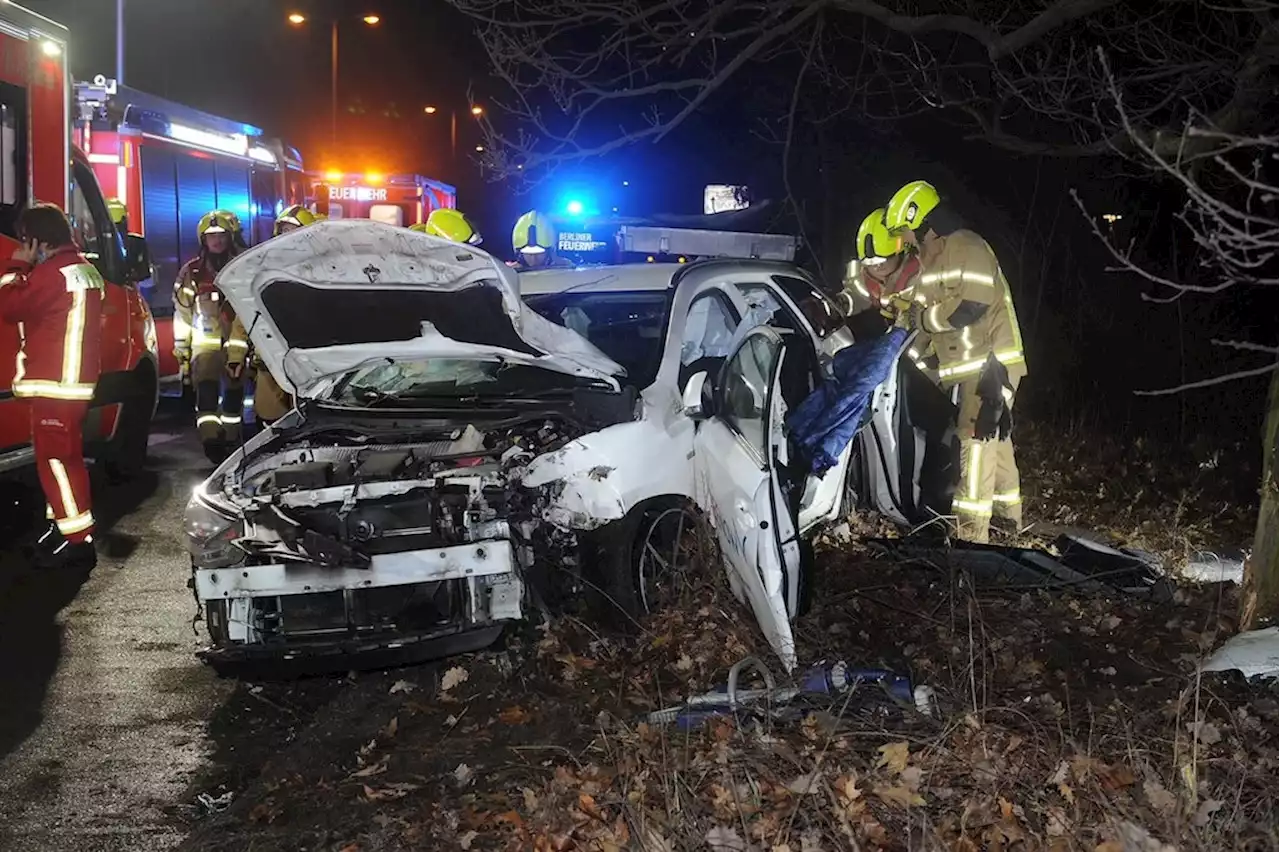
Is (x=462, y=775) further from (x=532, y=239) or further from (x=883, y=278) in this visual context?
(x=532, y=239)

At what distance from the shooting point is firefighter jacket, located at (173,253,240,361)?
893 centimetres

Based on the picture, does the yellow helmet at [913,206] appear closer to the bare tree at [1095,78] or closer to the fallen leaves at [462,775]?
the bare tree at [1095,78]

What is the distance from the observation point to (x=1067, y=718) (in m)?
3.94

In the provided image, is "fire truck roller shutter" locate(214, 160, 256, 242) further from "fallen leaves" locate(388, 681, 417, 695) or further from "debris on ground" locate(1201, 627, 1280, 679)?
"debris on ground" locate(1201, 627, 1280, 679)

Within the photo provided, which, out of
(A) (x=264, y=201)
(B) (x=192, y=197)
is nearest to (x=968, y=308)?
(B) (x=192, y=197)

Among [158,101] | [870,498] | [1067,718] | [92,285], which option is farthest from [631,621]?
[158,101]

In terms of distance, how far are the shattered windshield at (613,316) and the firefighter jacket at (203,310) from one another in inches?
138

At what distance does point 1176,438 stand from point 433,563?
979 cm

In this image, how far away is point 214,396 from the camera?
899cm

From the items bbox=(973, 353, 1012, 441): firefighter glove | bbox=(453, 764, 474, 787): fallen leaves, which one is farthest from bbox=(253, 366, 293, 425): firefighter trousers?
bbox=(453, 764, 474, 787): fallen leaves

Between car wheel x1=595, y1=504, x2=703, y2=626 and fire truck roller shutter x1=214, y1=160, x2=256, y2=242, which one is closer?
car wheel x1=595, y1=504, x2=703, y2=626

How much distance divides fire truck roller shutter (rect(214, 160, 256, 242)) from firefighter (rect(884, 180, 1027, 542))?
9.83 metres

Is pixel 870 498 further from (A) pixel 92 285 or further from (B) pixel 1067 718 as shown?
(A) pixel 92 285

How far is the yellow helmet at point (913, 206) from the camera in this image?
6875mm
